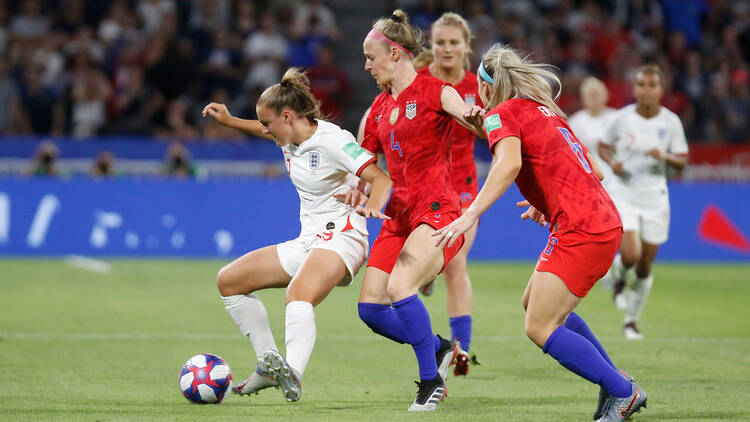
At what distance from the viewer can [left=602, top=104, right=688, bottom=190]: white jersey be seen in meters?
10.1

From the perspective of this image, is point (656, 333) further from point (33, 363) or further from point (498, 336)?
point (33, 363)

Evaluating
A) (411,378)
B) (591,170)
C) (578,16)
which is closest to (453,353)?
(411,378)

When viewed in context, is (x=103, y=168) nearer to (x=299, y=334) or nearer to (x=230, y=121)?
(x=230, y=121)

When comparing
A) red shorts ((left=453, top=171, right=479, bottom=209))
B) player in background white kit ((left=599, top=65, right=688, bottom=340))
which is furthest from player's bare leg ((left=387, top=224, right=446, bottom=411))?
player in background white kit ((left=599, top=65, right=688, bottom=340))

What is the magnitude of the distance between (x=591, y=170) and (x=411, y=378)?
2.24 m

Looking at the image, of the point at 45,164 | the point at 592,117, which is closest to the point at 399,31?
the point at 592,117

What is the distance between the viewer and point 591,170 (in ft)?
18.5

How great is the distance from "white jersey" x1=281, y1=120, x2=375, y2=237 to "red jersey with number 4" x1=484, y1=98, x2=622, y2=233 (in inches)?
37.1

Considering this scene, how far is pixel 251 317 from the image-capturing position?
6426 millimetres

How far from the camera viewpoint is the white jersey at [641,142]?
10117 millimetres

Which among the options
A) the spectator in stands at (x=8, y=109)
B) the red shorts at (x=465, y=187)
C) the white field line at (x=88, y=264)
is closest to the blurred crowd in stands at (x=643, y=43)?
the spectator in stands at (x=8, y=109)

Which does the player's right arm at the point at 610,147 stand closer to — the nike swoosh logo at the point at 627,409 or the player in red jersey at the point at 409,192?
the player in red jersey at the point at 409,192

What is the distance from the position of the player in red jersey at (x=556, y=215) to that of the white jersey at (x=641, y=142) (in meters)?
4.71

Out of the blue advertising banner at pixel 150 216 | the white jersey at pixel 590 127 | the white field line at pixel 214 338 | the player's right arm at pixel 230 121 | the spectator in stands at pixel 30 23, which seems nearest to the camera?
the player's right arm at pixel 230 121
